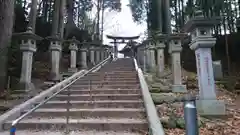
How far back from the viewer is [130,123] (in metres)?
3.47

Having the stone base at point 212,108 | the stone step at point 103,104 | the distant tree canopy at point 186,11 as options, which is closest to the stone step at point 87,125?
the stone step at point 103,104

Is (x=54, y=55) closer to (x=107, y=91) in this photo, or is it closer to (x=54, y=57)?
(x=54, y=57)

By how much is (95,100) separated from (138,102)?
3.89 feet

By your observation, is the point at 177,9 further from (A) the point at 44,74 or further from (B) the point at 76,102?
(B) the point at 76,102

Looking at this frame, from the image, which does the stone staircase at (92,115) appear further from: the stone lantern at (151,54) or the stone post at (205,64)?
the stone lantern at (151,54)

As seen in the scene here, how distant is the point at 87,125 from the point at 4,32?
16.8ft

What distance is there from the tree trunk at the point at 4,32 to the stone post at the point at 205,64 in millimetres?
6042

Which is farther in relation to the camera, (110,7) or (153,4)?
(110,7)

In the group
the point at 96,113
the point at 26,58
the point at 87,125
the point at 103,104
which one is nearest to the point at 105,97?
the point at 103,104

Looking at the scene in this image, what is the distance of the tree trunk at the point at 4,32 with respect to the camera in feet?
20.2

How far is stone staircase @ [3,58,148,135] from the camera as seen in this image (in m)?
3.45

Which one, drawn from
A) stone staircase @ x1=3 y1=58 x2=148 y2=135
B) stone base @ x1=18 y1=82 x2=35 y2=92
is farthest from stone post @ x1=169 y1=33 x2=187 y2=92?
stone base @ x1=18 y1=82 x2=35 y2=92

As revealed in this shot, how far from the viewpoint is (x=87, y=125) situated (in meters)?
3.56

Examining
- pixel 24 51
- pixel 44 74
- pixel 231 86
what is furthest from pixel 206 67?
pixel 44 74
